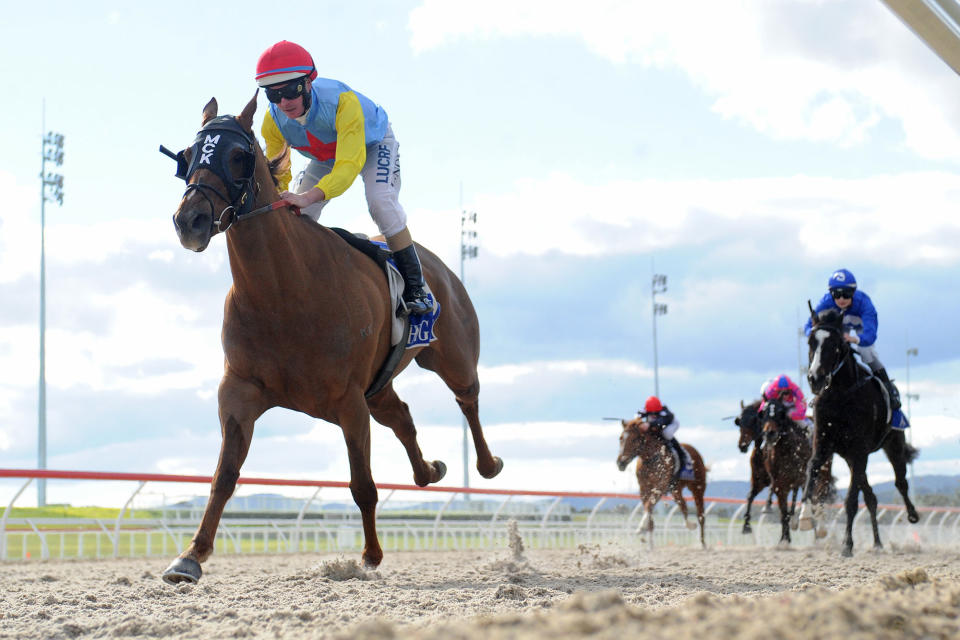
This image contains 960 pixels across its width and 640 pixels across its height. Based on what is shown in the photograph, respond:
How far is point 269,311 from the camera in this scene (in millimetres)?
5059

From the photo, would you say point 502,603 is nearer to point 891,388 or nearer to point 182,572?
point 182,572

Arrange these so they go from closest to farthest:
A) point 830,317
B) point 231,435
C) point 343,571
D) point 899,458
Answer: point 231,435, point 343,571, point 830,317, point 899,458

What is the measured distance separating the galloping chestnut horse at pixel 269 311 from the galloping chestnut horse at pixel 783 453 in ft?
28.8

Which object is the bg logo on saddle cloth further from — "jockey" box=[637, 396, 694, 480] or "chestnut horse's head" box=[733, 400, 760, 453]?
"chestnut horse's head" box=[733, 400, 760, 453]

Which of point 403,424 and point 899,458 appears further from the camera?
point 899,458

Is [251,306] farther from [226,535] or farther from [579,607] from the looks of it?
[226,535]

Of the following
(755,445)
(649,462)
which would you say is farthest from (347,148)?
(755,445)

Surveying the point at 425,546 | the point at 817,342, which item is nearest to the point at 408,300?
the point at 817,342

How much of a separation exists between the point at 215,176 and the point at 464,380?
2.82 meters

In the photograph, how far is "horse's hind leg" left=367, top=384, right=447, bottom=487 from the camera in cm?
686

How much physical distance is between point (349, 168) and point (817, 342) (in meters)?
5.61

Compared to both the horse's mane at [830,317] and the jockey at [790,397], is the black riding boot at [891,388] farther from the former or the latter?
the jockey at [790,397]

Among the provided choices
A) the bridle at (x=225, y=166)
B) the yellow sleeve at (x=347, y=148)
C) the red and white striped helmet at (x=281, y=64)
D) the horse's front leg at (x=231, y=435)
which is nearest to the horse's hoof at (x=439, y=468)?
the horse's front leg at (x=231, y=435)

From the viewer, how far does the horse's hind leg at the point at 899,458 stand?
10.9 meters
